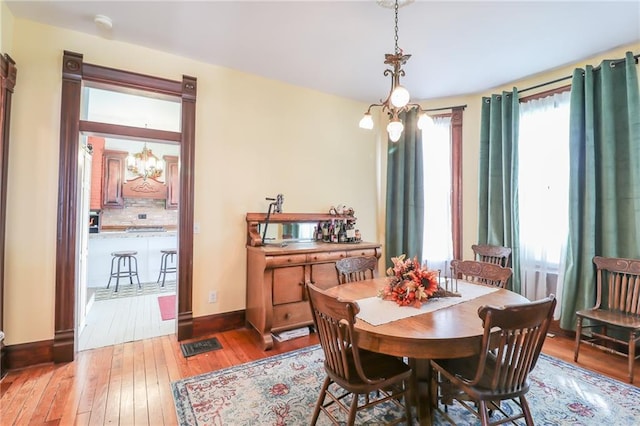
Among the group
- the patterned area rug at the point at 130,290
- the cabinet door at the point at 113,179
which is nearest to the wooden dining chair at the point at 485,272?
the patterned area rug at the point at 130,290

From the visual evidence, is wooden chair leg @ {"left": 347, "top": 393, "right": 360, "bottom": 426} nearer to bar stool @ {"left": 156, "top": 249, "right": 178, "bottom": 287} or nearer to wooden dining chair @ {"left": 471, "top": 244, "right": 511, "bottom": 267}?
wooden dining chair @ {"left": 471, "top": 244, "right": 511, "bottom": 267}

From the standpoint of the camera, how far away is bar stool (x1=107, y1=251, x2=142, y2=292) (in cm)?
505

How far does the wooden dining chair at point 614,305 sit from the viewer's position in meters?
2.50

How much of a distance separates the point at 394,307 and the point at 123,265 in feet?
17.8

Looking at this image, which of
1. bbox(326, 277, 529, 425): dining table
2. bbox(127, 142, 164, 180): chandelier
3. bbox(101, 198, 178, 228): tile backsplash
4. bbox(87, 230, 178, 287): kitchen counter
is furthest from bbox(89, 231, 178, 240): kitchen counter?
bbox(326, 277, 529, 425): dining table

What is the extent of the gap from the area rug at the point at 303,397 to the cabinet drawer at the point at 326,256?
39.0 inches

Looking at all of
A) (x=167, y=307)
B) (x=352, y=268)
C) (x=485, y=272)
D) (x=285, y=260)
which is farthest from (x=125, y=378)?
(x=485, y=272)

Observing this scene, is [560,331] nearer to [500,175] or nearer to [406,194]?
[500,175]

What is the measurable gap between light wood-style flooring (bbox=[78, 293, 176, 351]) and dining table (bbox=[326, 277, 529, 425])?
2365 millimetres

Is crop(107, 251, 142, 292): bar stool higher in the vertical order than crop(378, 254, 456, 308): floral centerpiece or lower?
lower

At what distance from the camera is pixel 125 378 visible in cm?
234

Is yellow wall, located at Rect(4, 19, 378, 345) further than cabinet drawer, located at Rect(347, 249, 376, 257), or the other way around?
cabinet drawer, located at Rect(347, 249, 376, 257)

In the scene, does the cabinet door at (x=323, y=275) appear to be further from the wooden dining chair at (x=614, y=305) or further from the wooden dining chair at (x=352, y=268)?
the wooden dining chair at (x=614, y=305)

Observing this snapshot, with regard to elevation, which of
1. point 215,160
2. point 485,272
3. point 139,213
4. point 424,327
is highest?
point 215,160
